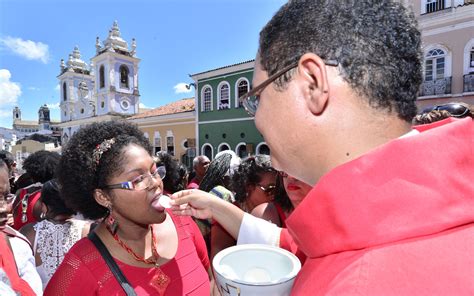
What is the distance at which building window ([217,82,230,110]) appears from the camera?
21.3 meters

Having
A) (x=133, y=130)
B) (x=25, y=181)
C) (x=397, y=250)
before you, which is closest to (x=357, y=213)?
(x=397, y=250)

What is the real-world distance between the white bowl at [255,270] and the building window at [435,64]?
52.1 feet

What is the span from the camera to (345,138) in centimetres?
82

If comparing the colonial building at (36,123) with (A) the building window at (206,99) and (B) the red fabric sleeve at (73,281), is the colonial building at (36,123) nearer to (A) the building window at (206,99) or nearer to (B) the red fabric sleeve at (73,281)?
(A) the building window at (206,99)

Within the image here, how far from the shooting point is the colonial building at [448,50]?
42.6ft

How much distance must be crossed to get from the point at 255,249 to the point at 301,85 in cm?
72

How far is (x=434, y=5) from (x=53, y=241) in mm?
17411

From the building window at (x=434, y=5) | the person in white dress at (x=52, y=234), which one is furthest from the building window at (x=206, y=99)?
the person in white dress at (x=52, y=234)

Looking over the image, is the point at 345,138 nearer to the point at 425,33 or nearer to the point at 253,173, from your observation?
the point at 253,173

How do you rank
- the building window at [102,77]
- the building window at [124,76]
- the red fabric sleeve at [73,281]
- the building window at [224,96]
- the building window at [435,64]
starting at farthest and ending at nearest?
the building window at [124,76] → the building window at [102,77] → the building window at [224,96] → the building window at [435,64] → the red fabric sleeve at [73,281]

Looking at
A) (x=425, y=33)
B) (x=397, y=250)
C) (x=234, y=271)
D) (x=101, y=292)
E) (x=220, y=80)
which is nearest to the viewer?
(x=397, y=250)

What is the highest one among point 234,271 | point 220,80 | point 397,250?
point 220,80

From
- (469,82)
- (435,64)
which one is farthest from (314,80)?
(435,64)

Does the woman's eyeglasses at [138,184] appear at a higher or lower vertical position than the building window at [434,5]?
lower
